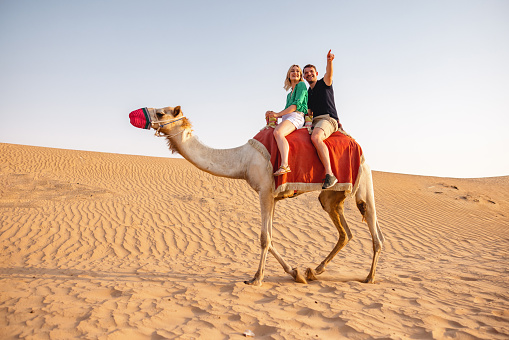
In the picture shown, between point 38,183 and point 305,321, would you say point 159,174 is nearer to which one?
point 38,183

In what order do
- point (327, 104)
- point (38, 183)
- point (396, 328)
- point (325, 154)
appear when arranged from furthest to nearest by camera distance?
1. point (38, 183)
2. point (327, 104)
3. point (325, 154)
4. point (396, 328)

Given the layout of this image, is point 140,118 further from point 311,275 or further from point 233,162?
point 311,275

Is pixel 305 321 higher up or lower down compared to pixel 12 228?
higher up

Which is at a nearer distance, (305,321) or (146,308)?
(305,321)

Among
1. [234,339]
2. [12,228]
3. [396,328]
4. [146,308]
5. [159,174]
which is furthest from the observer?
[159,174]

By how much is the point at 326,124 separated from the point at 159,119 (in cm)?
251

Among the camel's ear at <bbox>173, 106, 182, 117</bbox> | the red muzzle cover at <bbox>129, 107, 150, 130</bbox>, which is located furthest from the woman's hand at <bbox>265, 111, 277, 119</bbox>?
the red muzzle cover at <bbox>129, 107, 150, 130</bbox>

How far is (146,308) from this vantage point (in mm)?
3926

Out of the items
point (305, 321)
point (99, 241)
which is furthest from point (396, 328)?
point (99, 241)

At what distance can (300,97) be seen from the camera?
5.45 meters

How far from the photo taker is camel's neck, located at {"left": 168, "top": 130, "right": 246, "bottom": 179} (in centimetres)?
518

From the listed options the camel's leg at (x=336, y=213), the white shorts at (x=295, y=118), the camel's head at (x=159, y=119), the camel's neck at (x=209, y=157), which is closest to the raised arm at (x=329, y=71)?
the white shorts at (x=295, y=118)

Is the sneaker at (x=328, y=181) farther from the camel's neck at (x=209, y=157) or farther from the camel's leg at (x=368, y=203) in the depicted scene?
the camel's neck at (x=209, y=157)

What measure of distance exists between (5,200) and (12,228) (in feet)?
14.6
